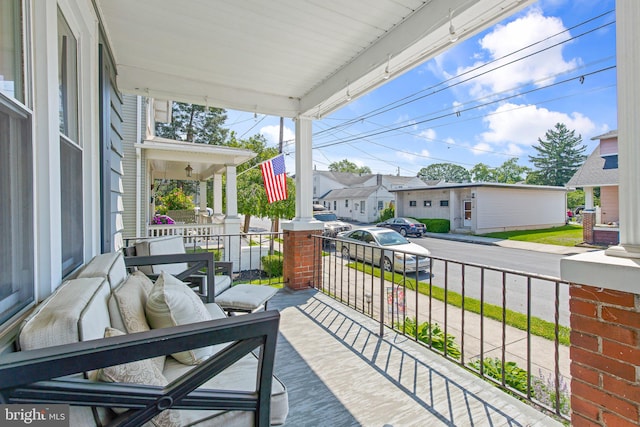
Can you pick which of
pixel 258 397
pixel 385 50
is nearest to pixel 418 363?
pixel 258 397

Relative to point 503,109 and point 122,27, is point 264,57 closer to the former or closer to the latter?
point 122,27

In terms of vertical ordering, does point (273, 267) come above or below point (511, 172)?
below

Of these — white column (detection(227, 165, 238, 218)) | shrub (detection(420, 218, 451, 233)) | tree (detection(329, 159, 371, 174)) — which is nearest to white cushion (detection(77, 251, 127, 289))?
white column (detection(227, 165, 238, 218))

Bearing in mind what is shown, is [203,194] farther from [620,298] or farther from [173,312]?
[620,298]

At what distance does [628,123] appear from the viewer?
1225 mm

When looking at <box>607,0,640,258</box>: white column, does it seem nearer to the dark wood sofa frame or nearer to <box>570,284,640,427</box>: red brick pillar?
<box>570,284,640,427</box>: red brick pillar

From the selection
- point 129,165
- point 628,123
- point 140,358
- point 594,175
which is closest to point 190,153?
point 129,165

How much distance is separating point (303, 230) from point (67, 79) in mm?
2788

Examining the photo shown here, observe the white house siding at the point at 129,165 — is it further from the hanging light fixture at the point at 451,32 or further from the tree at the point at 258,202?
the hanging light fixture at the point at 451,32

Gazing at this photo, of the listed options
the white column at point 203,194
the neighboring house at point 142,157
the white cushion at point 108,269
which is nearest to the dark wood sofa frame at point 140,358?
the white cushion at point 108,269

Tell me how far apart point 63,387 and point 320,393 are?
148 cm

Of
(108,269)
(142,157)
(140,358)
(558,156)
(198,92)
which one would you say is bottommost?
(140,358)

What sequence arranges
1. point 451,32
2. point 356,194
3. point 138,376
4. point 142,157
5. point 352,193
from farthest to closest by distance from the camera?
point 352,193, point 356,194, point 142,157, point 451,32, point 138,376

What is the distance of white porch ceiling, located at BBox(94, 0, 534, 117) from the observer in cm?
214
